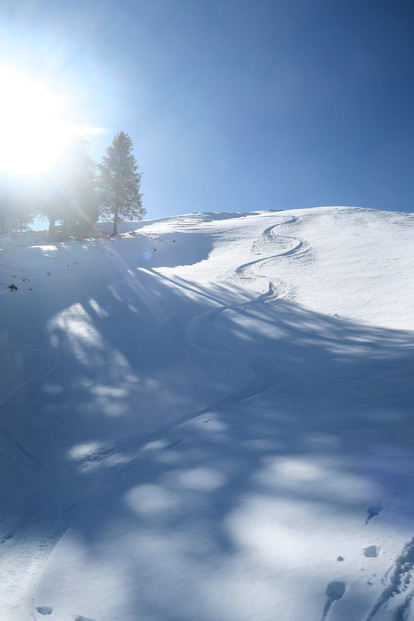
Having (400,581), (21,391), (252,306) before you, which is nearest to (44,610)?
(400,581)

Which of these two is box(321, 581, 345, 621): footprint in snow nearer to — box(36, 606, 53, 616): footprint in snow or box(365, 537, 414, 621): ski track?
box(365, 537, 414, 621): ski track

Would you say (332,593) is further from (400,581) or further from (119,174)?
(119,174)

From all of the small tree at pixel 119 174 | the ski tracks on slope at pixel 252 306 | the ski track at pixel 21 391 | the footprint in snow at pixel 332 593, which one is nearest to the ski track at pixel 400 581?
the footprint in snow at pixel 332 593

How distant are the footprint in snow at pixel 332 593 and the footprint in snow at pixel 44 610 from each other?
5.66 feet

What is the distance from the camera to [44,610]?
2301 millimetres

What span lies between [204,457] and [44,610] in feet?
6.45

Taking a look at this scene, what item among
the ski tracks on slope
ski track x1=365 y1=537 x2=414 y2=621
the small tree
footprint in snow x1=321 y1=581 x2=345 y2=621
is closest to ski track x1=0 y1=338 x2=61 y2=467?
the ski tracks on slope

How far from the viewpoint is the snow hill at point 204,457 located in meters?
2.10

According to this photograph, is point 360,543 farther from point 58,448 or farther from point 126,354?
point 126,354

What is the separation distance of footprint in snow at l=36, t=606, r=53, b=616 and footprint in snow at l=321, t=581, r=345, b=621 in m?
1.73

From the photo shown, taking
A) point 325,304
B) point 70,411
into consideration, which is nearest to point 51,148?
point 325,304

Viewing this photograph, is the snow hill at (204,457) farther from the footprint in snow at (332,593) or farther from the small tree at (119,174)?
the small tree at (119,174)

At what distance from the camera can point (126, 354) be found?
304 inches

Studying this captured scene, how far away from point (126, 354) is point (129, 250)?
13690 millimetres
